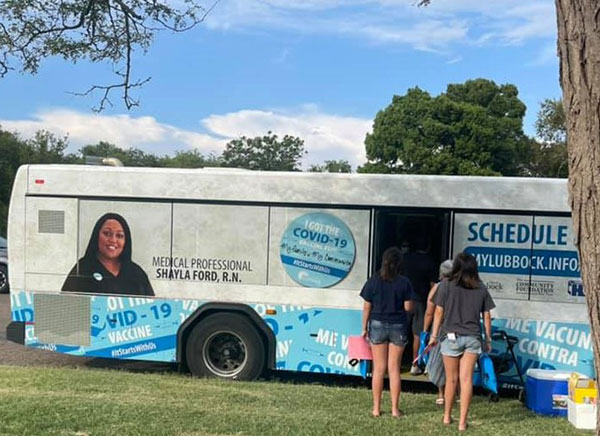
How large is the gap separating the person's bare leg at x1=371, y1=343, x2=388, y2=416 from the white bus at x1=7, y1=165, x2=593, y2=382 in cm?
139

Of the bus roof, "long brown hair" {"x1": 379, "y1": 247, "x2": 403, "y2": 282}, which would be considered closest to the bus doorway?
the bus roof

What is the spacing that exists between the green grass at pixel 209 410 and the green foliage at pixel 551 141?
15.0 meters

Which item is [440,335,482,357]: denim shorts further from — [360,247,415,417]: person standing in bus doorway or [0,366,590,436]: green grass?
[0,366,590,436]: green grass

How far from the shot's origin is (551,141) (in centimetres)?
2639

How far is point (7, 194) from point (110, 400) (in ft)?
90.1

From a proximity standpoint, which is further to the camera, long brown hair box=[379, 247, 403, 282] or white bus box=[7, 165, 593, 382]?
white bus box=[7, 165, 593, 382]

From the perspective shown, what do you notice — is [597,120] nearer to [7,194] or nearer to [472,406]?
[472,406]

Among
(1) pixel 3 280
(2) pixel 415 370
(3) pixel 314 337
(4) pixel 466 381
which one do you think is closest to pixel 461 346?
(4) pixel 466 381

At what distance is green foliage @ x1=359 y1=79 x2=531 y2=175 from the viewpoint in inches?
1323

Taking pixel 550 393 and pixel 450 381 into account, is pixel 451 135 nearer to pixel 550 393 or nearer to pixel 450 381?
pixel 550 393

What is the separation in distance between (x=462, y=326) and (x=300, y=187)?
2.75 m

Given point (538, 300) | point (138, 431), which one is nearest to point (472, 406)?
point (538, 300)

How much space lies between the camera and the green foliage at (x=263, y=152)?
5384 centimetres

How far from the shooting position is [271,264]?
7.77 meters
